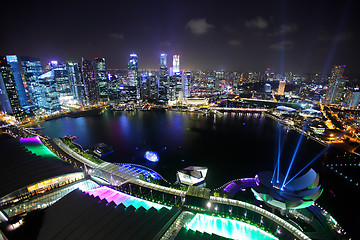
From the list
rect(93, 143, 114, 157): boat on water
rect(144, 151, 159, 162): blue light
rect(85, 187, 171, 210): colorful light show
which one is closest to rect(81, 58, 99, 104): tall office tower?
rect(93, 143, 114, 157): boat on water

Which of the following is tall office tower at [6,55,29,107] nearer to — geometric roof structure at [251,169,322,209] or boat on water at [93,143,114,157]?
boat on water at [93,143,114,157]

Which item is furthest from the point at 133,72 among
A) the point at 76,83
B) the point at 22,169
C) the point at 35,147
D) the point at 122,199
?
the point at 122,199

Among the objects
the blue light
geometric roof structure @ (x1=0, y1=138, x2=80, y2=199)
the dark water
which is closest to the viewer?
geometric roof structure @ (x1=0, y1=138, x2=80, y2=199)

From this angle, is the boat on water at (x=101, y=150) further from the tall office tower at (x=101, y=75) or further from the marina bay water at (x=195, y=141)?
the tall office tower at (x=101, y=75)

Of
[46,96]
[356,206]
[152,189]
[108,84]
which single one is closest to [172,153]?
[152,189]

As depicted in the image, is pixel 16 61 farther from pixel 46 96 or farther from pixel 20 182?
pixel 20 182

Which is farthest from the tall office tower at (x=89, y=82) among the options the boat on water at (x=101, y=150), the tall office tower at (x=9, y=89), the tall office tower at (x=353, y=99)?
the tall office tower at (x=353, y=99)
